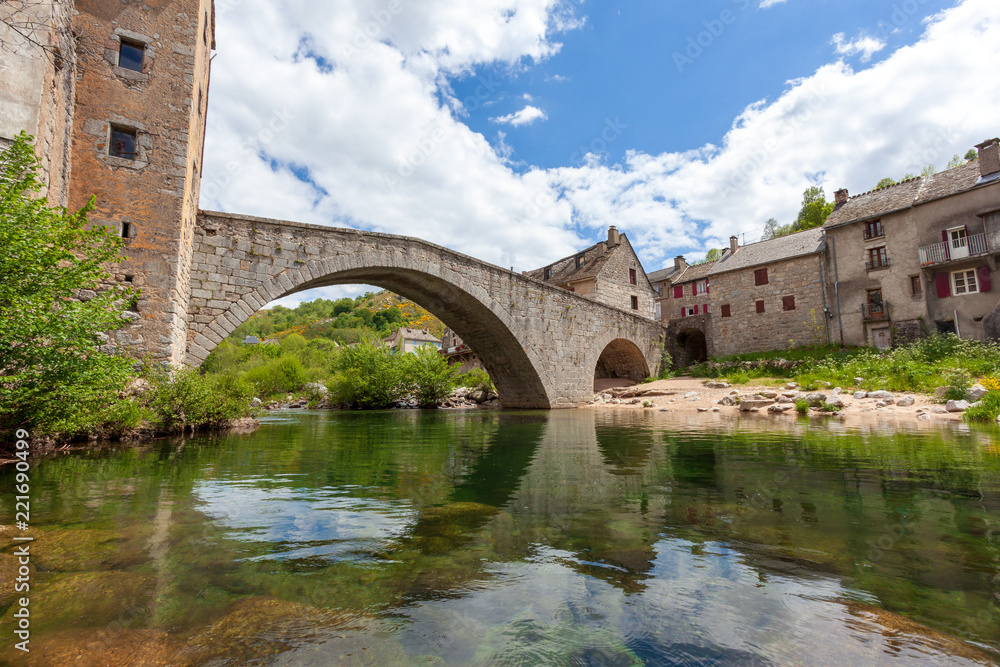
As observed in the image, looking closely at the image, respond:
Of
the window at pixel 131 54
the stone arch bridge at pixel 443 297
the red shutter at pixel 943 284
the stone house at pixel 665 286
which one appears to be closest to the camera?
the window at pixel 131 54

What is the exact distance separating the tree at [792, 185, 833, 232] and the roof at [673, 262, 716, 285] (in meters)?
10.8

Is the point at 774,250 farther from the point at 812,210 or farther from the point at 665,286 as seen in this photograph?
the point at 812,210

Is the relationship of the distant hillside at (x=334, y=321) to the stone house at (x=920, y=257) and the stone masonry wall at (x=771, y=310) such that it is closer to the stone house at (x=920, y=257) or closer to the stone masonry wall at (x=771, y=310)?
the stone masonry wall at (x=771, y=310)

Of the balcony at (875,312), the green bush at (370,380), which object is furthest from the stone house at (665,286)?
the green bush at (370,380)

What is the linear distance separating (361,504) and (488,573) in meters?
2.02

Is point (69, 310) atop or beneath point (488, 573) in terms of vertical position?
atop

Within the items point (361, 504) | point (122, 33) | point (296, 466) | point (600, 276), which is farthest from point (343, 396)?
point (361, 504)

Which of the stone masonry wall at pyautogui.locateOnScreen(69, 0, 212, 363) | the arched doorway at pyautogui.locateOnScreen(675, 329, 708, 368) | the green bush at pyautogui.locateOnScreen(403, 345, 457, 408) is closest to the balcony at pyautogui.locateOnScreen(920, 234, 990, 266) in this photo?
the arched doorway at pyautogui.locateOnScreen(675, 329, 708, 368)

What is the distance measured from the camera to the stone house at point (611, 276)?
91.5 ft

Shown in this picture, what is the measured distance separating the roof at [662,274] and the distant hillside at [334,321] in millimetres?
45705

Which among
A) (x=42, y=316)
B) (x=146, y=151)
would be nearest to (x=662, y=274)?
(x=146, y=151)

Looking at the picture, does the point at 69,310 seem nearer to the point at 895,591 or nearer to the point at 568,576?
the point at 568,576

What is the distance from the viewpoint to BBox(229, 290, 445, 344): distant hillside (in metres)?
84.1

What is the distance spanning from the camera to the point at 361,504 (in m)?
4.21
